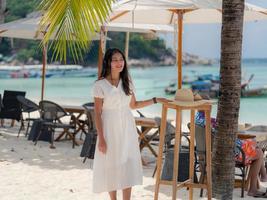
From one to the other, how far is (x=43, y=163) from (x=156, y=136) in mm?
1522

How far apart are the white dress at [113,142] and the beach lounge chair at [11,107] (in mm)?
6209

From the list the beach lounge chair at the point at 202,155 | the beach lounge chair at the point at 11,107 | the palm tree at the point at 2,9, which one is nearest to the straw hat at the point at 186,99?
the beach lounge chair at the point at 202,155

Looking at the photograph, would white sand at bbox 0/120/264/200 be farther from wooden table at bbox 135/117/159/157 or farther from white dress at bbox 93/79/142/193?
white dress at bbox 93/79/142/193

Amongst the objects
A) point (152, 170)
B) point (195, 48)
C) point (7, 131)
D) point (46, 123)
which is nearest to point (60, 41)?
point (152, 170)

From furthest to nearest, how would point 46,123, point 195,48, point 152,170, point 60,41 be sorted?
point 195,48 < point 46,123 < point 152,170 < point 60,41

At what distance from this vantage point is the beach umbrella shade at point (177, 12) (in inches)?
242

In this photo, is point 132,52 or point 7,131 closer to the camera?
point 7,131

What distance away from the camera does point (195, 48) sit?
78.8m

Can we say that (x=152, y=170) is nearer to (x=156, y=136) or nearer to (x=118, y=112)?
(x=156, y=136)

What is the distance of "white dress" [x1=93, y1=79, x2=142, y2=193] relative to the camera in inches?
188

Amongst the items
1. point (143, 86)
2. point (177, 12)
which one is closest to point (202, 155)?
point (177, 12)

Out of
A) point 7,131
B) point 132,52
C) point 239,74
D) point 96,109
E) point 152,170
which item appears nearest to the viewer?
point 96,109

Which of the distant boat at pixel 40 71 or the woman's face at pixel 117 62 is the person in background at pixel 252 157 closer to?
the woman's face at pixel 117 62

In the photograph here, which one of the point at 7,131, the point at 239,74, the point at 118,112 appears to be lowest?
the point at 7,131
